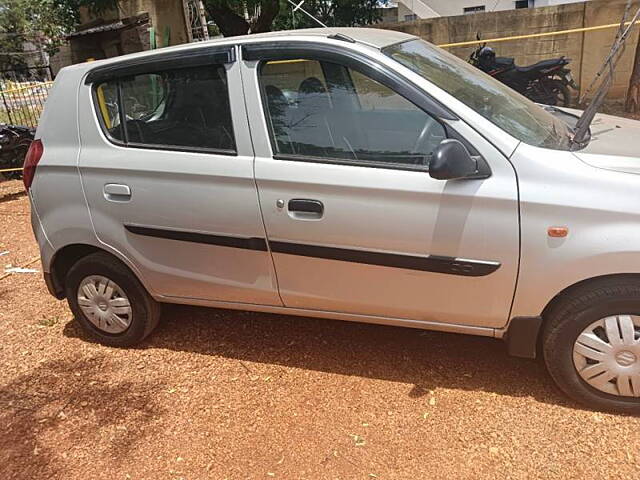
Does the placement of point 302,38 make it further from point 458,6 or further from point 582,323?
point 458,6

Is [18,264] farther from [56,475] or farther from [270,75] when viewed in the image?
[270,75]

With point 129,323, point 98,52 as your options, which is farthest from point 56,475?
point 98,52

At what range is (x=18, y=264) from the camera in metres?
5.54

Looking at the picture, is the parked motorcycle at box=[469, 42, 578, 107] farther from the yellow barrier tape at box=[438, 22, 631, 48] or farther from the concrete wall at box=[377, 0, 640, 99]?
the concrete wall at box=[377, 0, 640, 99]

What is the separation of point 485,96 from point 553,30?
30.0 feet

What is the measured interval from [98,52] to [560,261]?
18101mm

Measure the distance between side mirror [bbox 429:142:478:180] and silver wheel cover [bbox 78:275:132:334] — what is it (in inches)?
85.5

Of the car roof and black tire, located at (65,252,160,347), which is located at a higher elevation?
the car roof

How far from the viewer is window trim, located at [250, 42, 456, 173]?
2.65m

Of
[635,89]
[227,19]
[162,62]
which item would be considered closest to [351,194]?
[162,62]

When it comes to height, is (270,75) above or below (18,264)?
above

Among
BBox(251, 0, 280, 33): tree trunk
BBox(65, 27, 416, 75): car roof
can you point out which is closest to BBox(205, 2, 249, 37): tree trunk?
BBox(251, 0, 280, 33): tree trunk

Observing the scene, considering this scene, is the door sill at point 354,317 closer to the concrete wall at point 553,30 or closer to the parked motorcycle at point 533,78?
the parked motorcycle at point 533,78

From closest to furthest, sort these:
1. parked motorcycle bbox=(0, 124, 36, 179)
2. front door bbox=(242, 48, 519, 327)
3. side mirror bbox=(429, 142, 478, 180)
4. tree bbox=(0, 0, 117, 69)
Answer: side mirror bbox=(429, 142, 478, 180) → front door bbox=(242, 48, 519, 327) → parked motorcycle bbox=(0, 124, 36, 179) → tree bbox=(0, 0, 117, 69)
